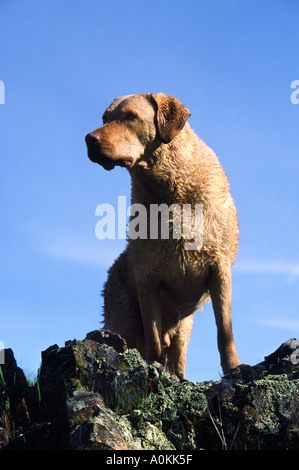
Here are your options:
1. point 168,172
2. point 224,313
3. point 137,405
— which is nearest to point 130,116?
point 168,172

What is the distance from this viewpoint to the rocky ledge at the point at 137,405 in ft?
14.3

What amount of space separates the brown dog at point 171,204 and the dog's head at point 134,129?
1 cm

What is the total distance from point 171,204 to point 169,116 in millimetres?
1023

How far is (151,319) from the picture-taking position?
6652 mm

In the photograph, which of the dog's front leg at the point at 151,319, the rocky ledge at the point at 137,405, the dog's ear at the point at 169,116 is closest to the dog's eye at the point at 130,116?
the dog's ear at the point at 169,116

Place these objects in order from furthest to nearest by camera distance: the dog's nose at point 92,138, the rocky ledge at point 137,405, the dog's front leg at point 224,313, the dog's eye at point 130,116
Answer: the dog's eye at point 130,116, the dog's front leg at point 224,313, the dog's nose at point 92,138, the rocky ledge at point 137,405

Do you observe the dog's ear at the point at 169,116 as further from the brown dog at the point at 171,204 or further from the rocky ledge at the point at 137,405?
the rocky ledge at the point at 137,405

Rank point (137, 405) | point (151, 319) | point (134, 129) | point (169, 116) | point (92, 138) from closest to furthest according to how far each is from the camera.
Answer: point (137, 405) < point (92, 138) < point (134, 129) < point (169, 116) < point (151, 319)

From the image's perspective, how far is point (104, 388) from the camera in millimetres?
4848

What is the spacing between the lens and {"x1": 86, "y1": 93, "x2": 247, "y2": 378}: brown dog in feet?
21.1

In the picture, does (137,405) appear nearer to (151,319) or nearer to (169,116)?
(151,319)

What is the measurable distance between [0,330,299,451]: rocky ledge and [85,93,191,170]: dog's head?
82.0 inches

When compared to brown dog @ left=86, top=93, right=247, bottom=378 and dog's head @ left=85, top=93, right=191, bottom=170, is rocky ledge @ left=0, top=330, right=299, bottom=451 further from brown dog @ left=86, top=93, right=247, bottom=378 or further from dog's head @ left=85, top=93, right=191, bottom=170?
dog's head @ left=85, top=93, right=191, bottom=170

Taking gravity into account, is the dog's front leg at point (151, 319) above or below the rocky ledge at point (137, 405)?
above
